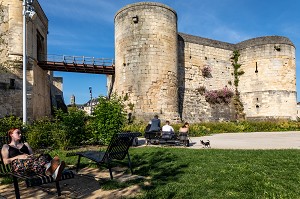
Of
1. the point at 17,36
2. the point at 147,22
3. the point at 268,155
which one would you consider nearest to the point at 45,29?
the point at 17,36

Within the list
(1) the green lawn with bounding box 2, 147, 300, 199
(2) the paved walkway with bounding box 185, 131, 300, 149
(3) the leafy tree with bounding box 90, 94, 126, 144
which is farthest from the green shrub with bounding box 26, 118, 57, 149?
(2) the paved walkway with bounding box 185, 131, 300, 149

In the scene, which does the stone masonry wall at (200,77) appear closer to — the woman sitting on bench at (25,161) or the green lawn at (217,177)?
the green lawn at (217,177)

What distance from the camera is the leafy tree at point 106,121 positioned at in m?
9.77

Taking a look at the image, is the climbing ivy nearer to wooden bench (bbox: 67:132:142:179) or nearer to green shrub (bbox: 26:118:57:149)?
green shrub (bbox: 26:118:57:149)

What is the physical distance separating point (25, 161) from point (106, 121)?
18.9ft

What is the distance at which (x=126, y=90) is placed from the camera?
1900cm

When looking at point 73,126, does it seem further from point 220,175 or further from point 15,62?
point 15,62

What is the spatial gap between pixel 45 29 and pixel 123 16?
8.49m

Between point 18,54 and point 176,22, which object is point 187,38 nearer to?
point 176,22

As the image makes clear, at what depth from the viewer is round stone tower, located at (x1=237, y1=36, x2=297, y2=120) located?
2422 centimetres

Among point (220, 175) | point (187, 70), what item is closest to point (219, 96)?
point (187, 70)

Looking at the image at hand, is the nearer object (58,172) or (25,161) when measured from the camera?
(58,172)

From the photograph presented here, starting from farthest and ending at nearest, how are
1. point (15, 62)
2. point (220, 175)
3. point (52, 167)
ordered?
point (15, 62) → point (220, 175) → point (52, 167)

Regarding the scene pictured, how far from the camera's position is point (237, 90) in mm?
25766
